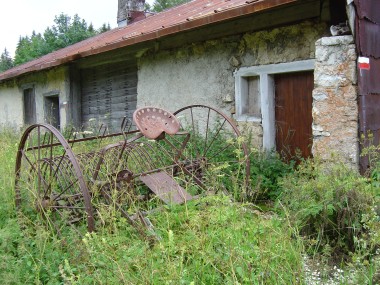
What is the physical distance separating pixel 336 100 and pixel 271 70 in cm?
120

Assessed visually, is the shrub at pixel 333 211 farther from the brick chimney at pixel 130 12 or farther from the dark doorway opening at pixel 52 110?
the brick chimney at pixel 130 12

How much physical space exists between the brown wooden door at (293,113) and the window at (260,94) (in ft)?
0.31

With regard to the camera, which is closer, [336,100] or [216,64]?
[336,100]

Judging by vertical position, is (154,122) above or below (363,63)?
below

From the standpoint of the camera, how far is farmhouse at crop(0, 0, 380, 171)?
396cm

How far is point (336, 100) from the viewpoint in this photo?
4.01m

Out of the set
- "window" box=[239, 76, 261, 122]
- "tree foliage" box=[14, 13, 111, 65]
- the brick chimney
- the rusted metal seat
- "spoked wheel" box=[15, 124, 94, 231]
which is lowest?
"spoked wheel" box=[15, 124, 94, 231]

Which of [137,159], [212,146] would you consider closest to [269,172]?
[212,146]

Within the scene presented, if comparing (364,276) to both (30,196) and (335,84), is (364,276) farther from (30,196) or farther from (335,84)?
(30,196)

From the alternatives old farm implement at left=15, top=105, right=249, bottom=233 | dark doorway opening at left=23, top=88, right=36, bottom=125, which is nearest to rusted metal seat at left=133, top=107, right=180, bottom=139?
old farm implement at left=15, top=105, right=249, bottom=233

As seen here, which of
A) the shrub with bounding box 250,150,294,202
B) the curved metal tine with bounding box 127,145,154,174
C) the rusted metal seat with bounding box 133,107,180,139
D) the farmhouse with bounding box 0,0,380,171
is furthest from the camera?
→ the shrub with bounding box 250,150,294,202

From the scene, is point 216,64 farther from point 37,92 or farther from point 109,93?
point 37,92

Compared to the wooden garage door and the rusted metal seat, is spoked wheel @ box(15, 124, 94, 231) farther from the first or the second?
the wooden garage door

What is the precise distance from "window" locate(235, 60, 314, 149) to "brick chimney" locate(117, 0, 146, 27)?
7417mm
